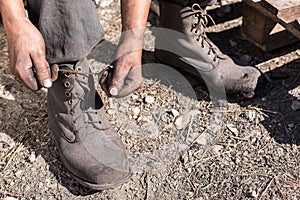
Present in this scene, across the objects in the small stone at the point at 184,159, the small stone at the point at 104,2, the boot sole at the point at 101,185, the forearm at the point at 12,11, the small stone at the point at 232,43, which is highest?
the forearm at the point at 12,11

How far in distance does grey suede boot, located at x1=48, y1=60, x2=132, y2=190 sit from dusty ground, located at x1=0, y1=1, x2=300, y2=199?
2.4 inches

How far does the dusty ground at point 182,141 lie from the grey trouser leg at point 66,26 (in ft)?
1.39

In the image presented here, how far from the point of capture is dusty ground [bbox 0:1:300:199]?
169cm

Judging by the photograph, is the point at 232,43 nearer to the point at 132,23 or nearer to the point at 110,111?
the point at 110,111

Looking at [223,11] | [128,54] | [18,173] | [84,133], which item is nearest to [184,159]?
[84,133]

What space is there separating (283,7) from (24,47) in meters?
1.01

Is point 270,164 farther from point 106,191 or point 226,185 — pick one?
point 106,191

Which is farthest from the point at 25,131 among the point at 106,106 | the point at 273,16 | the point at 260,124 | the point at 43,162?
the point at 273,16

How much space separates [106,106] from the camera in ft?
6.49

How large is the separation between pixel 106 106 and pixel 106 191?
0.40m

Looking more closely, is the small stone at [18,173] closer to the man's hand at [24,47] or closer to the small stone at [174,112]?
the man's hand at [24,47]

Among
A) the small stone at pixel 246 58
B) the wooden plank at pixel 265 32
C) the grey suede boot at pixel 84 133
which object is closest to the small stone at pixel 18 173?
the grey suede boot at pixel 84 133

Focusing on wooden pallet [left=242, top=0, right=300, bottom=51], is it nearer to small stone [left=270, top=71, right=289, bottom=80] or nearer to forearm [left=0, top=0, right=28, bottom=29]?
small stone [left=270, top=71, right=289, bottom=80]

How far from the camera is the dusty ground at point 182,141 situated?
1688 mm
